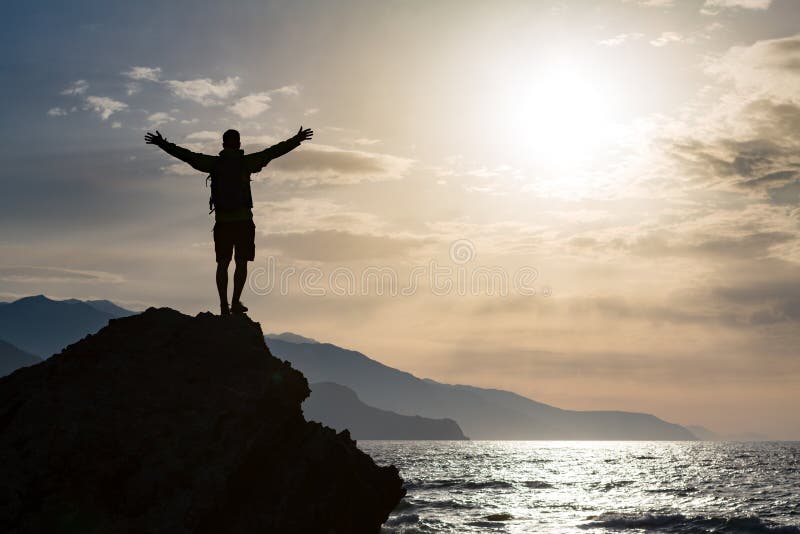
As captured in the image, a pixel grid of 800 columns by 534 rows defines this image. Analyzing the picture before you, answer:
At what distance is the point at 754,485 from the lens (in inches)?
2640

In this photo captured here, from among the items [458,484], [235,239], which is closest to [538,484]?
[458,484]

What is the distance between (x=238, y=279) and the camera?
13.3 m

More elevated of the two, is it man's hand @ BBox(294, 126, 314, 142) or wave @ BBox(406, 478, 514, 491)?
man's hand @ BBox(294, 126, 314, 142)

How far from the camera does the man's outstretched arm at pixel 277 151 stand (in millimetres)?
13016

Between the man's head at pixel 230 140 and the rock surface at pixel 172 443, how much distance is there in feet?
11.1

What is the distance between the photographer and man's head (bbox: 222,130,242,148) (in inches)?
516

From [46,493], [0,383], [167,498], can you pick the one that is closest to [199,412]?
[167,498]

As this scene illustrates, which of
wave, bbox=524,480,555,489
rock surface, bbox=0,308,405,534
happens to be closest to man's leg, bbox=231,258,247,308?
rock surface, bbox=0,308,405,534

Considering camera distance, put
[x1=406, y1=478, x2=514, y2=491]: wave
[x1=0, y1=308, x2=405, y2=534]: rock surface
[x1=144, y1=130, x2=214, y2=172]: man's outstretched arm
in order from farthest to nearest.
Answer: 1. [x1=406, y1=478, x2=514, y2=491]: wave
2. [x1=144, y1=130, x2=214, y2=172]: man's outstretched arm
3. [x1=0, y1=308, x2=405, y2=534]: rock surface

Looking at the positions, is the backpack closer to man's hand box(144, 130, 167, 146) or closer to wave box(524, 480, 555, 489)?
man's hand box(144, 130, 167, 146)

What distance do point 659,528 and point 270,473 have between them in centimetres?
3153

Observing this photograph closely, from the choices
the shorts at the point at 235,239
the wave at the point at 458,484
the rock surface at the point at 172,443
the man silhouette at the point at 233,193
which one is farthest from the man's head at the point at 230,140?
the wave at the point at 458,484

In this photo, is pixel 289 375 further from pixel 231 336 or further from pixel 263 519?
pixel 263 519

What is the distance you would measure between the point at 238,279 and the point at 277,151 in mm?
2636
